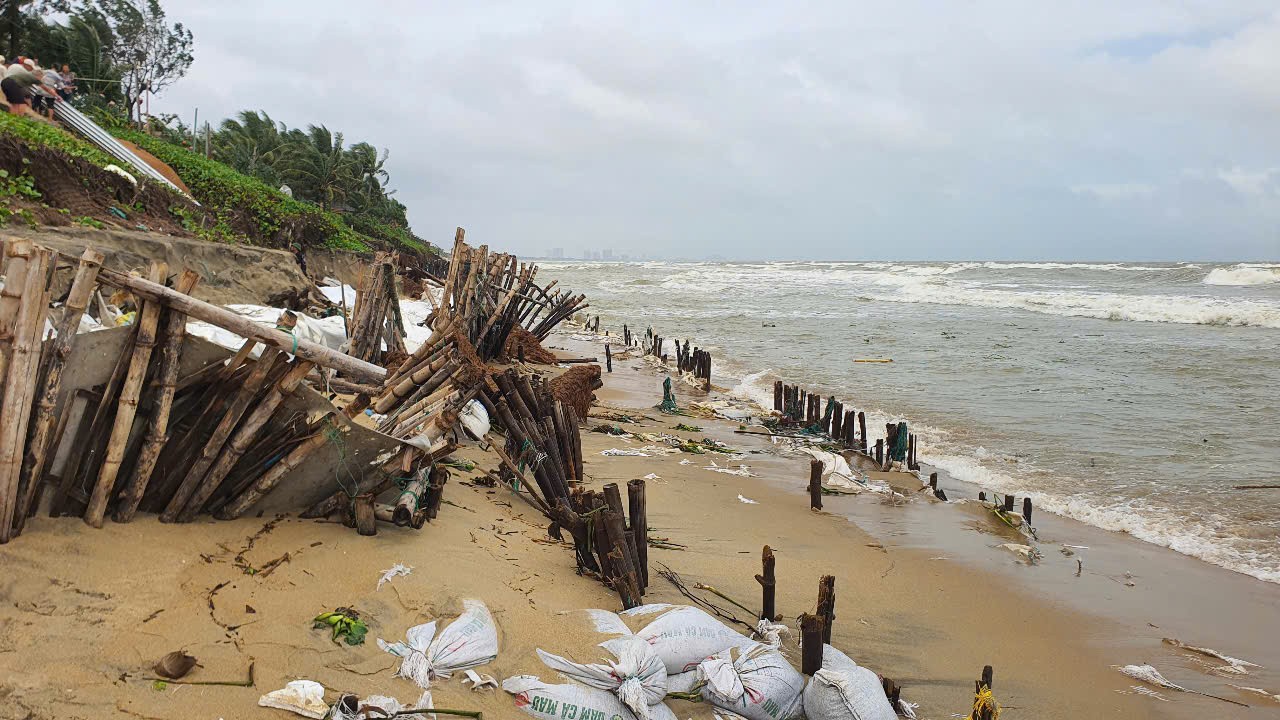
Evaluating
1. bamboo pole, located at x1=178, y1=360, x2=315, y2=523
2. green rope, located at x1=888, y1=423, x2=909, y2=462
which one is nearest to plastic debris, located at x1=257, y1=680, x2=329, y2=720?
bamboo pole, located at x1=178, y1=360, x2=315, y2=523

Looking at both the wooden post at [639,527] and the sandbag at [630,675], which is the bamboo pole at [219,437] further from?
the wooden post at [639,527]

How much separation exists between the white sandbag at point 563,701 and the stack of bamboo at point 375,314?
6576 millimetres

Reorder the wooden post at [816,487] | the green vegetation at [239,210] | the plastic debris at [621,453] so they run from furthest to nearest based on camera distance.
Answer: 1. the green vegetation at [239,210]
2. the plastic debris at [621,453]
3. the wooden post at [816,487]

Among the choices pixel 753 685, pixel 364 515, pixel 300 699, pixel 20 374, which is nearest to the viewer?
pixel 300 699

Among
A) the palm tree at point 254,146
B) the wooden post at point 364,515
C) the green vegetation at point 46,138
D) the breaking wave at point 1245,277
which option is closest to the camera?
the wooden post at point 364,515

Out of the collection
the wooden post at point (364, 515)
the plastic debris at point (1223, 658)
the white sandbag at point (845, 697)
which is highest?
the wooden post at point (364, 515)

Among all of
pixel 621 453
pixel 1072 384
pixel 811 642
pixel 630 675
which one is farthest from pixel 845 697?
pixel 1072 384

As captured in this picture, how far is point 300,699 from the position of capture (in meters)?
3.20

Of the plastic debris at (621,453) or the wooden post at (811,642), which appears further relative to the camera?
the plastic debris at (621,453)

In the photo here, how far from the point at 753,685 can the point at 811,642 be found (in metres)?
0.38

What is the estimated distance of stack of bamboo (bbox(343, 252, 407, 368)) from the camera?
9.62 metres

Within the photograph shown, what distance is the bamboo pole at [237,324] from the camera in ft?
12.7

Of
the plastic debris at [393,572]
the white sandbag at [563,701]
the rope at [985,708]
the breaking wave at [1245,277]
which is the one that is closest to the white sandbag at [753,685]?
the white sandbag at [563,701]

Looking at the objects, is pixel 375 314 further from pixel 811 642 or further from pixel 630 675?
pixel 811 642
